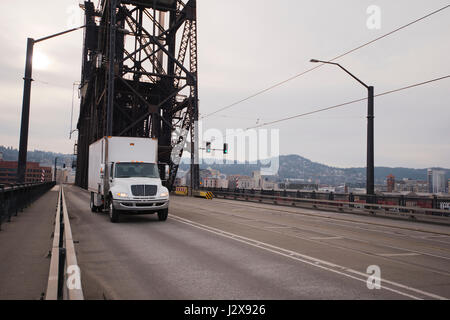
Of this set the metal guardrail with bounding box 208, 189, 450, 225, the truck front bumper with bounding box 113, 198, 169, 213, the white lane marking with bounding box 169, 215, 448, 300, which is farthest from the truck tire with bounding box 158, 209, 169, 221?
the metal guardrail with bounding box 208, 189, 450, 225

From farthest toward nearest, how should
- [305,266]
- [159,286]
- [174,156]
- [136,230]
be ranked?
[174,156] → [136,230] → [305,266] → [159,286]

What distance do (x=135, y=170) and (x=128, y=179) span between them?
38.6 inches

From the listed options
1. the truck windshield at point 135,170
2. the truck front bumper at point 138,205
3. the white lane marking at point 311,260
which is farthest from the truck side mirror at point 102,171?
the white lane marking at point 311,260

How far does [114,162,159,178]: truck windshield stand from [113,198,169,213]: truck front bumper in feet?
5.32

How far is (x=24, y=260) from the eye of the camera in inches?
310

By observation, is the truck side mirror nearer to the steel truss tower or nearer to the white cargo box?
the white cargo box

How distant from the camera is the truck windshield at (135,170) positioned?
16016 mm

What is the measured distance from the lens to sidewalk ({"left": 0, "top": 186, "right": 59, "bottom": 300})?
5.80 m

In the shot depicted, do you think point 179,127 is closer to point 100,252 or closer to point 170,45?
point 170,45

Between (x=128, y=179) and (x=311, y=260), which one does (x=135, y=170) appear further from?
(x=311, y=260)

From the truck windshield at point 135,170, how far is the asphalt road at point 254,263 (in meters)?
3.20
